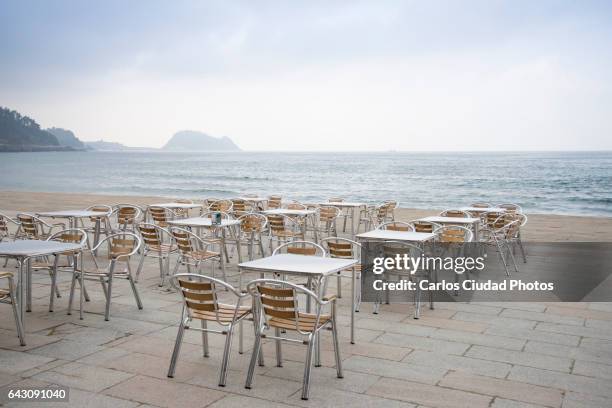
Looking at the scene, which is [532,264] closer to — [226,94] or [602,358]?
[602,358]

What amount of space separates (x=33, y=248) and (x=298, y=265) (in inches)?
97.5

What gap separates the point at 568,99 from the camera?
6412 cm

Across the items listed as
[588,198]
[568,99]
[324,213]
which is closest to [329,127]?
[568,99]

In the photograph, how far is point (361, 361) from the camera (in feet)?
16.5

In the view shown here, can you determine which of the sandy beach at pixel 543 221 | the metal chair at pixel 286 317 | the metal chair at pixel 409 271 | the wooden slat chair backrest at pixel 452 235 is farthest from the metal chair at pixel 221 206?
the metal chair at pixel 286 317

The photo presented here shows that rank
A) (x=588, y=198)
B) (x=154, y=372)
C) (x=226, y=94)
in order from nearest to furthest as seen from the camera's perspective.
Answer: (x=154, y=372) < (x=588, y=198) < (x=226, y=94)

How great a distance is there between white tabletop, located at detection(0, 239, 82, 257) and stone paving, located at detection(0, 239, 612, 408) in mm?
713

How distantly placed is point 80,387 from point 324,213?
7.56 meters

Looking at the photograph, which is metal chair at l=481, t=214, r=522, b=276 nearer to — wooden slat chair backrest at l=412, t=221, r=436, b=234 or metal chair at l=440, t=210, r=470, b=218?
metal chair at l=440, t=210, r=470, b=218

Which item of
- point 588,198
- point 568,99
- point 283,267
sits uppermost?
point 568,99

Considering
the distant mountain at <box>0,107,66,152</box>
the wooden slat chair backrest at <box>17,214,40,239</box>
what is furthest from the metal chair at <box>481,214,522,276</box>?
the distant mountain at <box>0,107,66,152</box>

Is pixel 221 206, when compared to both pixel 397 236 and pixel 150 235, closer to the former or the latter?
pixel 150 235

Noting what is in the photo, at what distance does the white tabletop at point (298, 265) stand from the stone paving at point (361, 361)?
2.40 ft

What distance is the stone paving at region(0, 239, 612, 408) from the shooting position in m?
4.25
